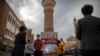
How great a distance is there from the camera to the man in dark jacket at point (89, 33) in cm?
310

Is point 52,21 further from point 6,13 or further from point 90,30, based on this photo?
point 90,30

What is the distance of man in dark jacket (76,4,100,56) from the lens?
3.10m

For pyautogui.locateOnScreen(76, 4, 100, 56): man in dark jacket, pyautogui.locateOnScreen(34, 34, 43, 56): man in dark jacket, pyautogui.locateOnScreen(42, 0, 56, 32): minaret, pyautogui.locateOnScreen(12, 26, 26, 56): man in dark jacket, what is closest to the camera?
pyautogui.locateOnScreen(76, 4, 100, 56): man in dark jacket

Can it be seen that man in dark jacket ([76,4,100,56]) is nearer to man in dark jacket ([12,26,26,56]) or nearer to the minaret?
man in dark jacket ([12,26,26,56])

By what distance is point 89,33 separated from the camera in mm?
3217

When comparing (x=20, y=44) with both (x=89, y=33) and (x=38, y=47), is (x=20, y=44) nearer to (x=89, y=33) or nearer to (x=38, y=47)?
(x=89, y=33)

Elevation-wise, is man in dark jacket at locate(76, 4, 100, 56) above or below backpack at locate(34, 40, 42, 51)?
above

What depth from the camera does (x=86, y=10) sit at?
336 cm

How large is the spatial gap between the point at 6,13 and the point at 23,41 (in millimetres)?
25054

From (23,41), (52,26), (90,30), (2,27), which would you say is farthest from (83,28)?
(52,26)

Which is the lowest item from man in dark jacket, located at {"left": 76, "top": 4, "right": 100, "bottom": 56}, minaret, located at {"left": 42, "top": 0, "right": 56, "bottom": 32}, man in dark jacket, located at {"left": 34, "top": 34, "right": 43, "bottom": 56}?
man in dark jacket, located at {"left": 34, "top": 34, "right": 43, "bottom": 56}

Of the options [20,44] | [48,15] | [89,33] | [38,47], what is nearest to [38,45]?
[38,47]

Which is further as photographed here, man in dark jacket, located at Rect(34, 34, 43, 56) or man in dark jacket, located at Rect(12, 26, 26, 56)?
man in dark jacket, located at Rect(34, 34, 43, 56)

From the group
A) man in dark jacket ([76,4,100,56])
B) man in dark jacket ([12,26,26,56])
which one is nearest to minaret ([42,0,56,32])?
man in dark jacket ([12,26,26,56])
